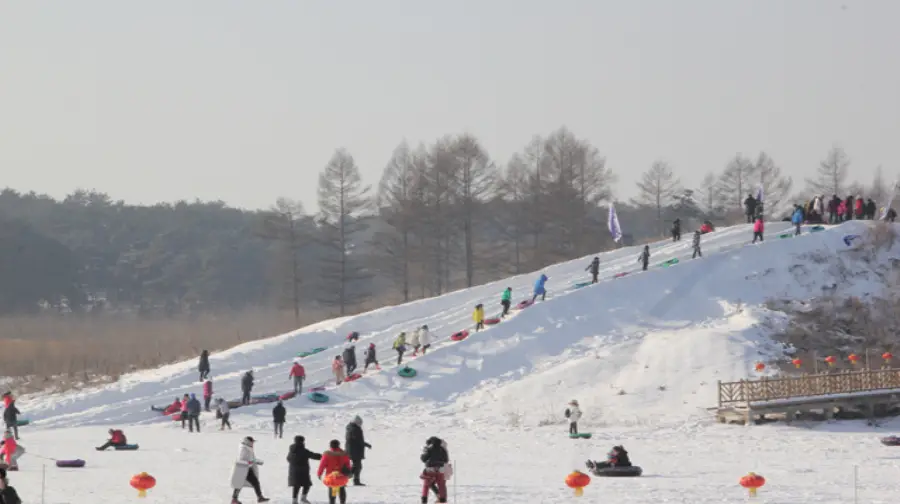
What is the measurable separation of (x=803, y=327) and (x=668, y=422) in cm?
1071

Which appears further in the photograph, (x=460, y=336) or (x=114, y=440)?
(x=460, y=336)

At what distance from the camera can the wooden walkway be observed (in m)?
36.2

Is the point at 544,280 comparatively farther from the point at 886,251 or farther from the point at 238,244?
the point at 238,244

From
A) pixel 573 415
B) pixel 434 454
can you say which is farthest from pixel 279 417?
pixel 434 454

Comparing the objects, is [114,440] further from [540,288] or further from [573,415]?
[540,288]

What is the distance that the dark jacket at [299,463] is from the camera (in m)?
21.8

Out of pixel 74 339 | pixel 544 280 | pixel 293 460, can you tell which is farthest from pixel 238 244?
pixel 293 460

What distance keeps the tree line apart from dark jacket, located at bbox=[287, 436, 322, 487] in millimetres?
53954

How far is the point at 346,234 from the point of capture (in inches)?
3531

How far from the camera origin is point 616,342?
4766cm

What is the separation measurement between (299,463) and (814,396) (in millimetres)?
19577

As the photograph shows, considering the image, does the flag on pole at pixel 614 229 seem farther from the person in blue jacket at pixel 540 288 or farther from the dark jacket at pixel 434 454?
the dark jacket at pixel 434 454

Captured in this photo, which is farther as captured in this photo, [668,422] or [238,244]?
[238,244]

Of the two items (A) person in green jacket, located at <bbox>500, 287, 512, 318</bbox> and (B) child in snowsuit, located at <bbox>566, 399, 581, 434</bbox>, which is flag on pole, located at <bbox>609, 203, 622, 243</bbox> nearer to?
(A) person in green jacket, located at <bbox>500, 287, 512, 318</bbox>
